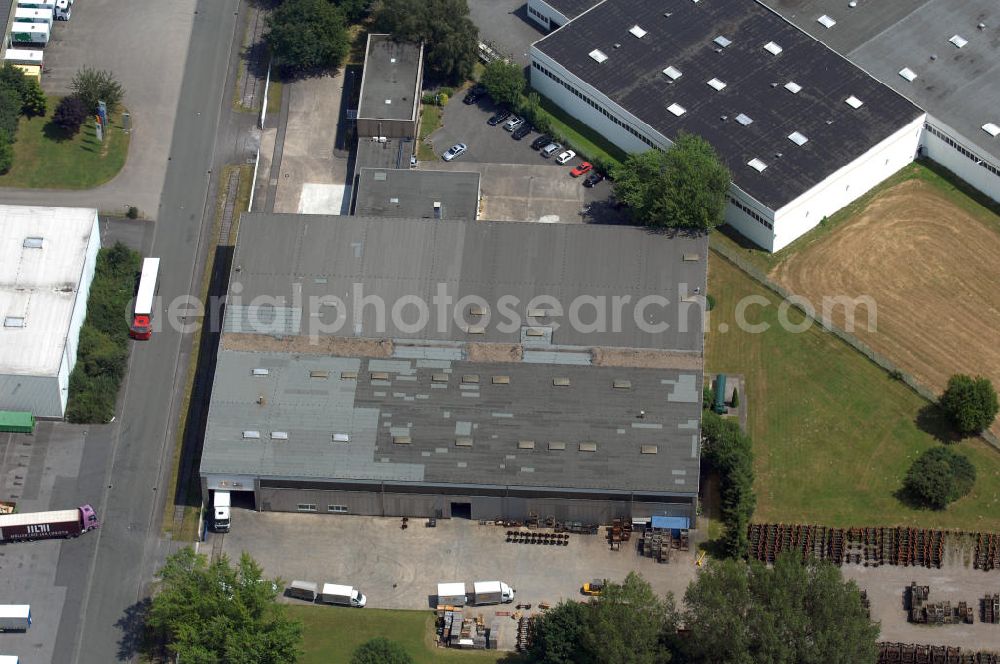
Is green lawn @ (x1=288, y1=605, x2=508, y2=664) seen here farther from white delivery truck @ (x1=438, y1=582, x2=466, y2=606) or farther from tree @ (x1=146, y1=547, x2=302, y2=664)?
tree @ (x1=146, y1=547, x2=302, y2=664)

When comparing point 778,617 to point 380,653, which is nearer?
point 778,617

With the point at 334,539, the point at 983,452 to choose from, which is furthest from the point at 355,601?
the point at 983,452

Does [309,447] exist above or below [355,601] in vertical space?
above

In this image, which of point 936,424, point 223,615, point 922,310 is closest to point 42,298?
point 223,615

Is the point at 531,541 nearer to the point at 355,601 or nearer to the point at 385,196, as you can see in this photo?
the point at 355,601

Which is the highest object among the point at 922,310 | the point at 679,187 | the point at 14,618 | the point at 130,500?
the point at 679,187

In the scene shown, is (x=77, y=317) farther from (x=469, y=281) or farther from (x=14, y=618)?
(x=469, y=281)
